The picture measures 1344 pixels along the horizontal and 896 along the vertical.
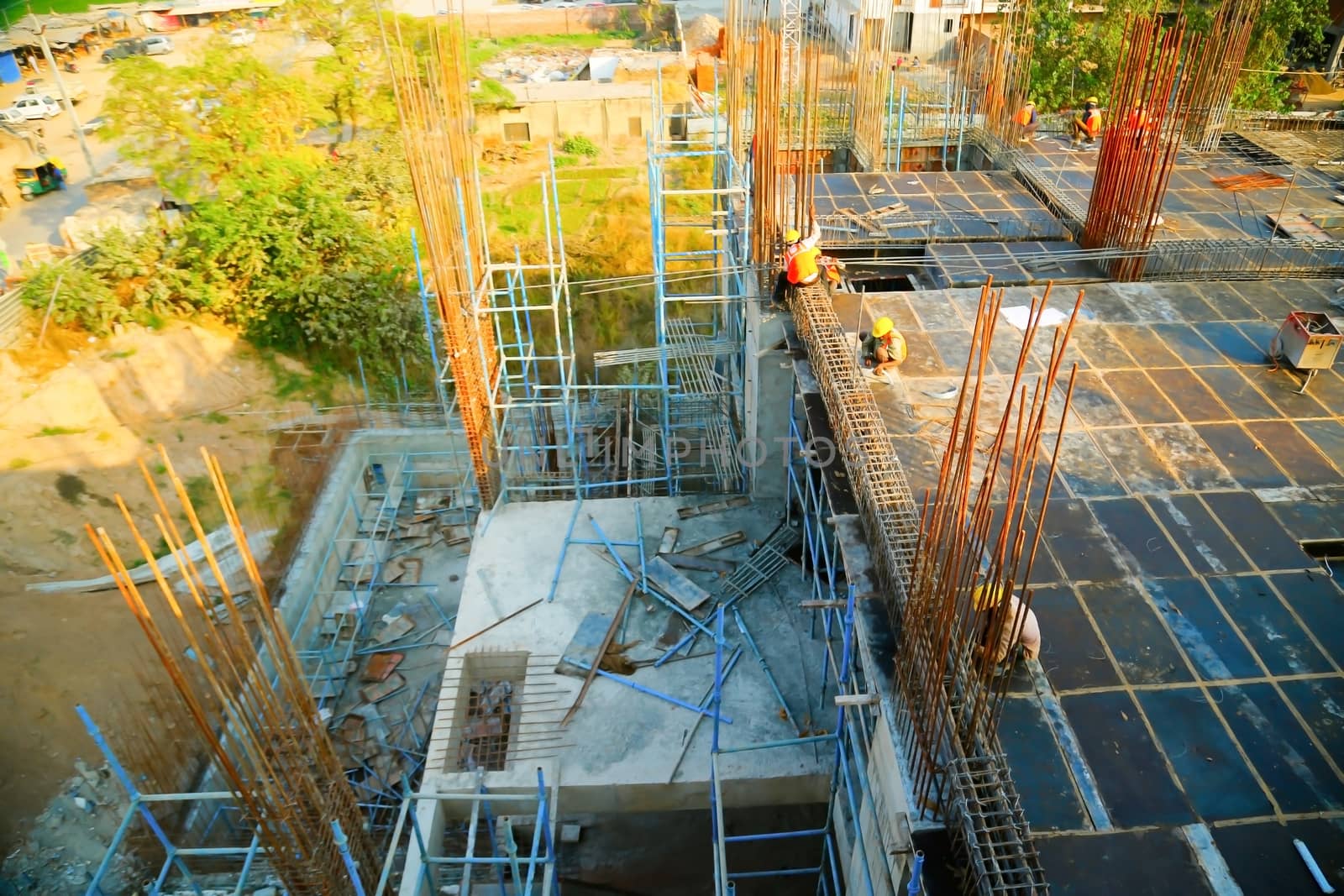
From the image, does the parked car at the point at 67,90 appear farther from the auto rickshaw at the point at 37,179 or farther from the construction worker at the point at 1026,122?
the construction worker at the point at 1026,122

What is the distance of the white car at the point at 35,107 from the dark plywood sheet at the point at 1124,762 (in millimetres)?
45189

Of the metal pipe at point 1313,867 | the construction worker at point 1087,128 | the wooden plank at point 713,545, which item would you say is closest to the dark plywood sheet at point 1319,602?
the metal pipe at point 1313,867

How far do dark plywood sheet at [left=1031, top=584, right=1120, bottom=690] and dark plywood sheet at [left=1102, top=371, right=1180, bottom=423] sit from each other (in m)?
3.48

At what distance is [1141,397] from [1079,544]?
3.23 m

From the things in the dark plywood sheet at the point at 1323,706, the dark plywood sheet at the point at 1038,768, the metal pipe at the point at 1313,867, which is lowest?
the metal pipe at the point at 1313,867

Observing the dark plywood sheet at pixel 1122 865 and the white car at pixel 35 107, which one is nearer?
the dark plywood sheet at pixel 1122 865

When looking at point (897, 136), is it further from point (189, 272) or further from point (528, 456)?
point (189, 272)

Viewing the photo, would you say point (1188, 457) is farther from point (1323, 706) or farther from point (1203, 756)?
point (1203, 756)

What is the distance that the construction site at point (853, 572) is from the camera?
21.7 ft

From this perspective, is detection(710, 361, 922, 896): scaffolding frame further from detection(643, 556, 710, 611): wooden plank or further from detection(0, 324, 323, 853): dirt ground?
detection(0, 324, 323, 853): dirt ground

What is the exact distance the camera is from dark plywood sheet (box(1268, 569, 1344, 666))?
7750mm

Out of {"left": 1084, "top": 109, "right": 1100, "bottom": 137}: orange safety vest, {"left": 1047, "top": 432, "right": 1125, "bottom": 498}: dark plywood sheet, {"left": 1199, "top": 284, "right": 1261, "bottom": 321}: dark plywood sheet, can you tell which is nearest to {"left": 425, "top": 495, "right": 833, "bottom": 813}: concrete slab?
{"left": 1047, "top": 432, "right": 1125, "bottom": 498}: dark plywood sheet

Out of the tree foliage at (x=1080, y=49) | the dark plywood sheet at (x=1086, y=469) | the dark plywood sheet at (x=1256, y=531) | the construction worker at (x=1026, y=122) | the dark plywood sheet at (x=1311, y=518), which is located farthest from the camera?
the tree foliage at (x=1080, y=49)

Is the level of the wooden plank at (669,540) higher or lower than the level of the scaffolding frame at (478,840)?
higher
